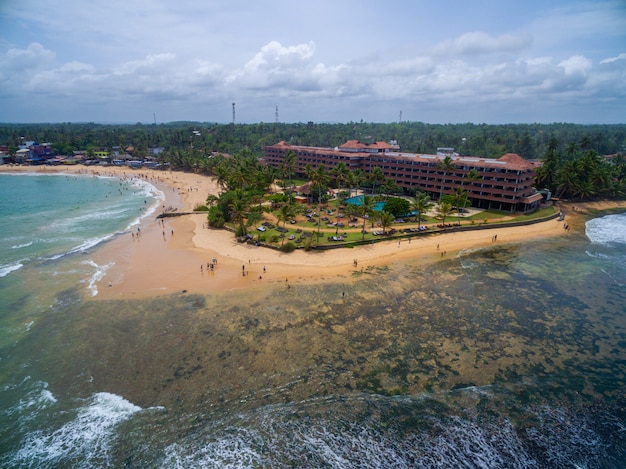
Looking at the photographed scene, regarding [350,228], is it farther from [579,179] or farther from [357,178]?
[579,179]

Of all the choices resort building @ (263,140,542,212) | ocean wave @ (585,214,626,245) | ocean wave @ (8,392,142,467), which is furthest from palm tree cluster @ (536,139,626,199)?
ocean wave @ (8,392,142,467)

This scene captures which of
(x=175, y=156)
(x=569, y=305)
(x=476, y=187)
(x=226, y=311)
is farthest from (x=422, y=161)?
(x=175, y=156)

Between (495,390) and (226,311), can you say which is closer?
(495,390)

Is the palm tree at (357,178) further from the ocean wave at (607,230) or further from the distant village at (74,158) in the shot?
the distant village at (74,158)

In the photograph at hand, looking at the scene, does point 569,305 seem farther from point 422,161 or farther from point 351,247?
point 422,161

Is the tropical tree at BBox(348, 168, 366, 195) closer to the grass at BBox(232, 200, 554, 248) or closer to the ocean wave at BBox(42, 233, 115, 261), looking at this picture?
the grass at BBox(232, 200, 554, 248)

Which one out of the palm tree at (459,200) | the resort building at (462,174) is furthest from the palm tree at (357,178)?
the palm tree at (459,200)
